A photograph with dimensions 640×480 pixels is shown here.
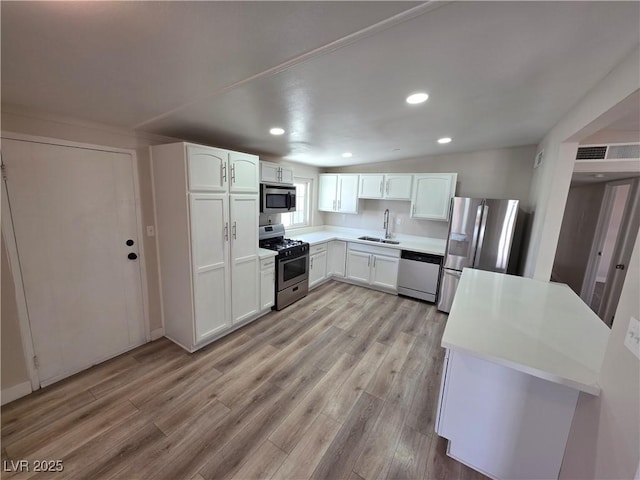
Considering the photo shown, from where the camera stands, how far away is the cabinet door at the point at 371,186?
4301mm

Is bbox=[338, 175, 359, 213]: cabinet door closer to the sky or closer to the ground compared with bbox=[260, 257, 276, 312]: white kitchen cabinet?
closer to the sky

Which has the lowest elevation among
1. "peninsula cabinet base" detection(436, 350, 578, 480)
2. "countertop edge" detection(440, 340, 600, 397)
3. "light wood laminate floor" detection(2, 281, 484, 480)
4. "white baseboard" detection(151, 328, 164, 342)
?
"light wood laminate floor" detection(2, 281, 484, 480)

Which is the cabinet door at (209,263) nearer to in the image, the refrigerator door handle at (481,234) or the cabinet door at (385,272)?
the cabinet door at (385,272)

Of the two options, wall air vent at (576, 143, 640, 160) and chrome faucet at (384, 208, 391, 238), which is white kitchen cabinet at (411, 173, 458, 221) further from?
wall air vent at (576, 143, 640, 160)

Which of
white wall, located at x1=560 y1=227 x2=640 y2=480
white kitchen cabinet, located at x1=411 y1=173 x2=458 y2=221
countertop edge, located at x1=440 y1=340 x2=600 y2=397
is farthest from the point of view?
white kitchen cabinet, located at x1=411 y1=173 x2=458 y2=221

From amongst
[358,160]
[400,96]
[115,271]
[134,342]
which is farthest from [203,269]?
[358,160]

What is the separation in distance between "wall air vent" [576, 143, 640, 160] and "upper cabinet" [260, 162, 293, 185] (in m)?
3.36

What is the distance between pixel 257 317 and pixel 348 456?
1999 millimetres

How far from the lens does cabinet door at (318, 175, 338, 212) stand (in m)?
4.82

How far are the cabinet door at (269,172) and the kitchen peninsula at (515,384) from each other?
2653 mm

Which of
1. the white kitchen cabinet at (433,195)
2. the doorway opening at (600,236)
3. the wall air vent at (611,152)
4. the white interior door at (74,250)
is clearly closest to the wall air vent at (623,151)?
the wall air vent at (611,152)

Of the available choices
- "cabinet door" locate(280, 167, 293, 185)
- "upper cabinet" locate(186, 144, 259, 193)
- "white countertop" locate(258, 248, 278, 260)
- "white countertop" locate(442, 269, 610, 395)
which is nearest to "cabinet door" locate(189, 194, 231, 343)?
"upper cabinet" locate(186, 144, 259, 193)

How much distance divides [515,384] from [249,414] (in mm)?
1776

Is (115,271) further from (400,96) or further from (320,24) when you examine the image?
(400,96)
